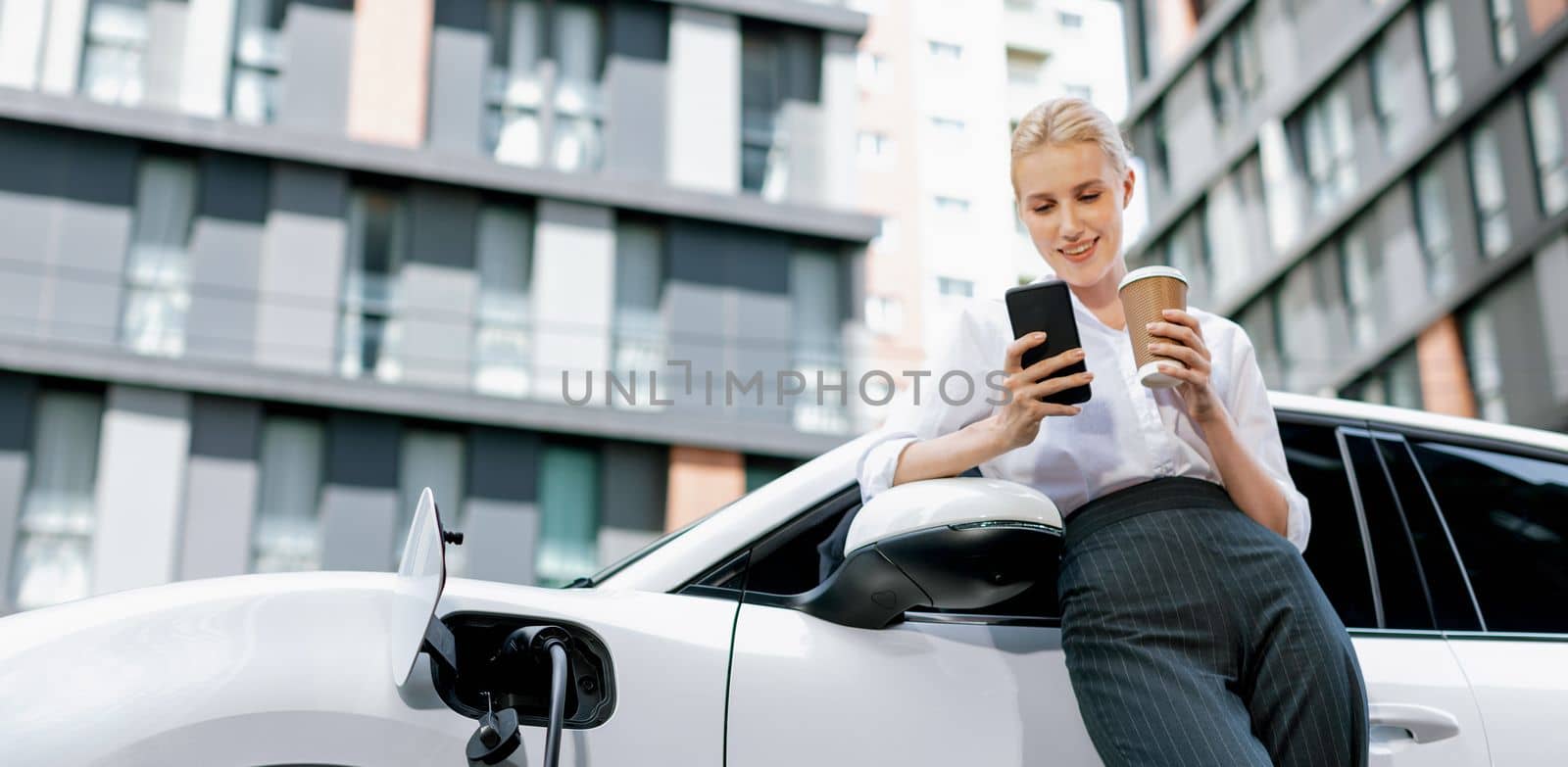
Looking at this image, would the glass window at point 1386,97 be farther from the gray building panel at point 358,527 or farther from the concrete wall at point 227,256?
the concrete wall at point 227,256

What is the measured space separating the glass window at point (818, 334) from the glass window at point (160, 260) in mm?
7979

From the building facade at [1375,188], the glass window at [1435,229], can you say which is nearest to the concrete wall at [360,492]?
the building facade at [1375,188]

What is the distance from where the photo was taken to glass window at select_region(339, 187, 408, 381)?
17891 millimetres

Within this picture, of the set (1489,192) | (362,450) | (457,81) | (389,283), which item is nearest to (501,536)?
(362,450)

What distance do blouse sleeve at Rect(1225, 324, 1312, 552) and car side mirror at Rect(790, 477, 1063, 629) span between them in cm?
45

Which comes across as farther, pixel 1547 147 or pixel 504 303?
pixel 1547 147

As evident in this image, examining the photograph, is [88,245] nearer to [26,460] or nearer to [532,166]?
[26,460]

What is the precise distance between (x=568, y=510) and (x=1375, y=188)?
14.4 m

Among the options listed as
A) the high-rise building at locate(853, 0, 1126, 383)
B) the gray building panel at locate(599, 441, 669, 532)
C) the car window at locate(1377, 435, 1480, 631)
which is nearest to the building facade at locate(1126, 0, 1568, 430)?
the high-rise building at locate(853, 0, 1126, 383)

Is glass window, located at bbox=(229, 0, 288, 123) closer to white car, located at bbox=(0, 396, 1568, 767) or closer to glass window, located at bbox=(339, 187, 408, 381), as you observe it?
glass window, located at bbox=(339, 187, 408, 381)

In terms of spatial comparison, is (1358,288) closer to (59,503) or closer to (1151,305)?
(59,503)

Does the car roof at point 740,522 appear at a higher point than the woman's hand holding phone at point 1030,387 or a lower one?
lower

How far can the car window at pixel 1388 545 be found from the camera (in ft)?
8.29

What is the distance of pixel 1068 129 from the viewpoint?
7.65 feet
